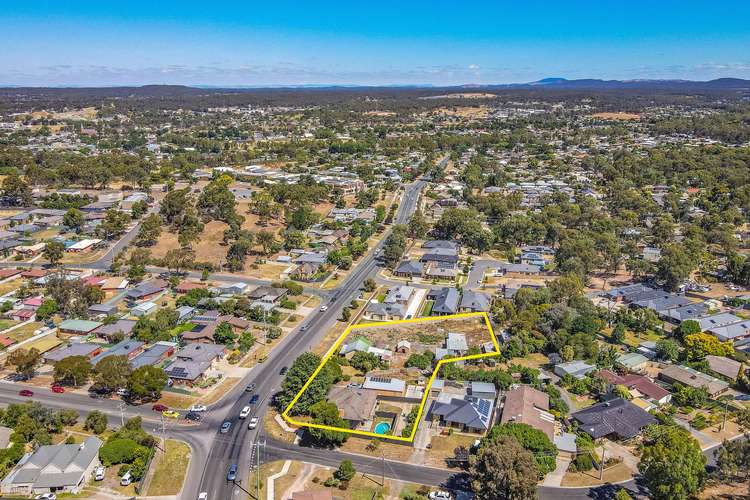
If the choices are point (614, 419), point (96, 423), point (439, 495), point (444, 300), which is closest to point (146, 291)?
point (96, 423)

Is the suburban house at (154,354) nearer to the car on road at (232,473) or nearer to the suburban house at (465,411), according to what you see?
the car on road at (232,473)

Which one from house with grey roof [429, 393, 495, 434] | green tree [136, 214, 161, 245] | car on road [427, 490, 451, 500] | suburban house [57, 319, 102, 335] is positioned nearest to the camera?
car on road [427, 490, 451, 500]

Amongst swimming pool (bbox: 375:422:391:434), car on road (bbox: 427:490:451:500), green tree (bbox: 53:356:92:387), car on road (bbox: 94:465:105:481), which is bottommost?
swimming pool (bbox: 375:422:391:434)

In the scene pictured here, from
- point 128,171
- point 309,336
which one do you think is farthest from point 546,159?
point 309,336

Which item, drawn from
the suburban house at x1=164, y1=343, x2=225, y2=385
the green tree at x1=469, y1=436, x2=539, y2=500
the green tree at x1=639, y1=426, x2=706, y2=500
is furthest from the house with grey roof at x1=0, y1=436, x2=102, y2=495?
the green tree at x1=639, y1=426, x2=706, y2=500

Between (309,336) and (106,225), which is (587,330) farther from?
(106,225)

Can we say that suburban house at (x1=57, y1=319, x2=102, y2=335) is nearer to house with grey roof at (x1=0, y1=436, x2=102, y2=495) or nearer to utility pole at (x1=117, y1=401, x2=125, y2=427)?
utility pole at (x1=117, y1=401, x2=125, y2=427)

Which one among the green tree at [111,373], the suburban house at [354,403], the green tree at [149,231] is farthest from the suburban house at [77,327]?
the suburban house at [354,403]
